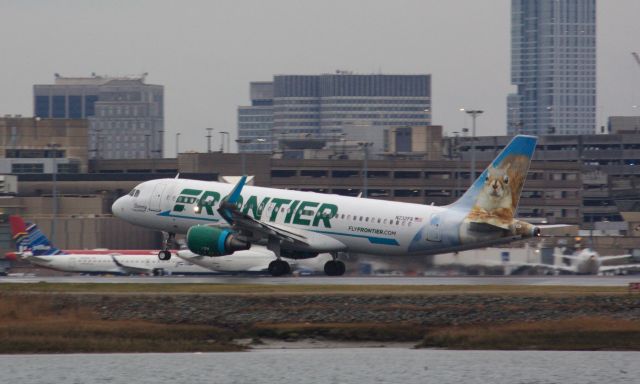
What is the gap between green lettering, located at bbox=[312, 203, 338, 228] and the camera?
78.6 metres

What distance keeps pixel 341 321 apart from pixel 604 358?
37.2 feet

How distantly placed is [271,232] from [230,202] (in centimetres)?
278

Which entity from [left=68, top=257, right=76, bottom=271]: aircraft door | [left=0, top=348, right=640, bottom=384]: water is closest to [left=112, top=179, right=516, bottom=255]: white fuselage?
[left=0, top=348, right=640, bottom=384]: water

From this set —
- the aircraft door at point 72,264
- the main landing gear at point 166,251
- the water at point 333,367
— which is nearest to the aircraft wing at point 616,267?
the main landing gear at point 166,251

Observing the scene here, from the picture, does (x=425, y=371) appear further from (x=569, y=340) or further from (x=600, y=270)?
(x=600, y=270)

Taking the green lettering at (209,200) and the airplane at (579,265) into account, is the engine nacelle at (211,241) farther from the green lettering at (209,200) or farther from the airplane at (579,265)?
the airplane at (579,265)

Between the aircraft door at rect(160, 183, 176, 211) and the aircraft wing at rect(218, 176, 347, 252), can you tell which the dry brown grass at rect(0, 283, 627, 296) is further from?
the aircraft door at rect(160, 183, 176, 211)

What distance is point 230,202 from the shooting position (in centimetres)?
7738

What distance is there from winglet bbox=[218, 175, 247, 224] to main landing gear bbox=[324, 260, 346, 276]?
6.98m

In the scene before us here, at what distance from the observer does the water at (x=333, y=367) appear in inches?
2167

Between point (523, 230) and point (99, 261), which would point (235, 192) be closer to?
point (523, 230)

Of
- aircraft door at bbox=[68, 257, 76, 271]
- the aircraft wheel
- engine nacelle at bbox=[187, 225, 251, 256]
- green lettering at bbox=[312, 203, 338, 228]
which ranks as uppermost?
green lettering at bbox=[312, 203, 338, 228]

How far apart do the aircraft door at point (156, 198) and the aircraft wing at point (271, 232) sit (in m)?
5.50

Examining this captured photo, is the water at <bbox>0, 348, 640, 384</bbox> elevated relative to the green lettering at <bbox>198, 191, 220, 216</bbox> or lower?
lower
